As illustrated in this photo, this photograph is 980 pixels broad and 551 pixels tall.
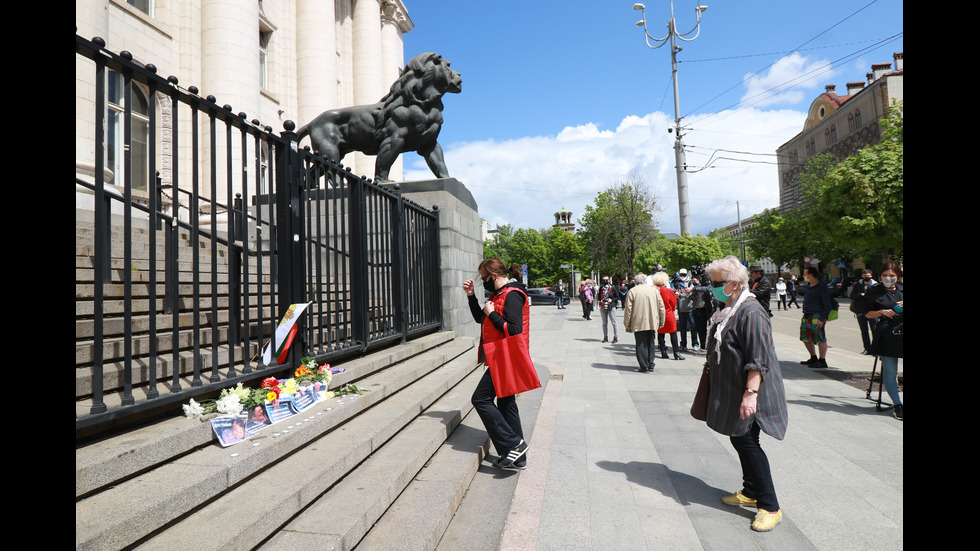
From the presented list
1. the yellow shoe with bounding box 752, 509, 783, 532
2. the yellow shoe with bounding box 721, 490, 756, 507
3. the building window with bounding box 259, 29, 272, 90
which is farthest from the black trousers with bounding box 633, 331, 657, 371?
the building window with bounding box 259, 29, 272, 90

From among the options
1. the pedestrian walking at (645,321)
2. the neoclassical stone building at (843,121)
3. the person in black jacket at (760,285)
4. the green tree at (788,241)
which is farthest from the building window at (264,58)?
the green tree at (788,241)

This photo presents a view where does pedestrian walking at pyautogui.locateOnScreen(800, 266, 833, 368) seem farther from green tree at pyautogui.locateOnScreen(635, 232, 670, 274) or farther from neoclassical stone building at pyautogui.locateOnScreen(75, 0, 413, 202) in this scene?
green tree at pyautogui.locateOnScreen(635, 232, 670, 274)

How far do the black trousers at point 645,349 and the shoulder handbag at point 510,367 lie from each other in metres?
5.40

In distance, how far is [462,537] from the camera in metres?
3.16

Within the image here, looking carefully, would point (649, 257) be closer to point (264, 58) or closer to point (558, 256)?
point (558, 256)

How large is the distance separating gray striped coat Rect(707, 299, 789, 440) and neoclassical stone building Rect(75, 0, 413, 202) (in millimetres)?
4636

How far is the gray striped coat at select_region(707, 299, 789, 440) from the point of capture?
3369mm

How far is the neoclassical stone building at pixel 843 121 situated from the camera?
41.7 m

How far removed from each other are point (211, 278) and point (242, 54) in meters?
12.8

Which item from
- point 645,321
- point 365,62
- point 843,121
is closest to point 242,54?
point 365,62

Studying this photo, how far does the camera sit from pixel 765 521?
3.28m

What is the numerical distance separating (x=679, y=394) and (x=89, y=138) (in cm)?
1059
